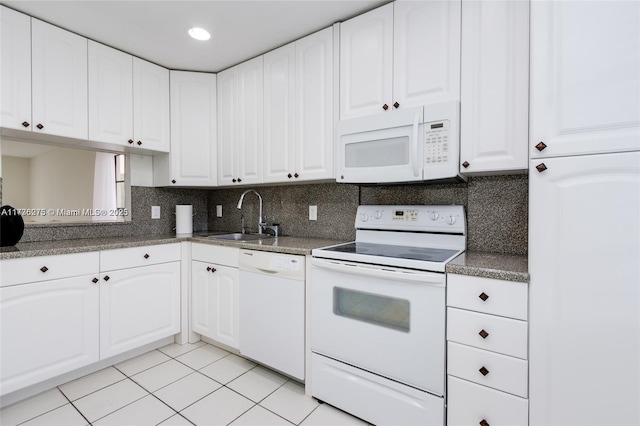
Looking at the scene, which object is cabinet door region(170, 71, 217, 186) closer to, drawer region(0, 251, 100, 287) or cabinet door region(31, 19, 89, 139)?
cabinet door region(31, 19, 89, 139)

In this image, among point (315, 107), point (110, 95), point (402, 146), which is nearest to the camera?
point (402, 146)

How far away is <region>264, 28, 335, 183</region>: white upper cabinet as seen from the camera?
207 cm

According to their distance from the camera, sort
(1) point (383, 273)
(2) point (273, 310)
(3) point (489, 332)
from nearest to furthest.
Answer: (3) point (489, 332), (1) point (383, 273), (2) point (273, 310)

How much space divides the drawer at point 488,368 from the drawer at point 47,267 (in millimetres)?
2156

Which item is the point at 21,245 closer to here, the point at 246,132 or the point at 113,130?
the point at 113,130

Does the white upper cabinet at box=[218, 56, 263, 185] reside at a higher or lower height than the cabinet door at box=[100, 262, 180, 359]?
higher

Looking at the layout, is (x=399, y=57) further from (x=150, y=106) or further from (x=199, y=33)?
(x=150, y=106)

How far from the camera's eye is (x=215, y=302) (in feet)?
7.64

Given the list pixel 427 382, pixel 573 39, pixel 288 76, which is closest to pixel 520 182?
pixel 573 39

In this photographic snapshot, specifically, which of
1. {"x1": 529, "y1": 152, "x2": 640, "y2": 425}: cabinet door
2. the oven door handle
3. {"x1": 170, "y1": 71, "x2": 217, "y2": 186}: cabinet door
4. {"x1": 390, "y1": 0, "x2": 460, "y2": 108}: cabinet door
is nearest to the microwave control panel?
{"x1": 390, "y1": 0, "x2": 460, "y2": 108}: cabinet door

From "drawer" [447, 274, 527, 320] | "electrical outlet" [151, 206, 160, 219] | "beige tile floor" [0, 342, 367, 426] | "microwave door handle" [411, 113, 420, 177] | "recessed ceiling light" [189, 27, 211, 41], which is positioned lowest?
"beige tile floor" [0, 342, 367, 426]

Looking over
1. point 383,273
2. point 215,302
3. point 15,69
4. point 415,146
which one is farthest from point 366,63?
point 15,69

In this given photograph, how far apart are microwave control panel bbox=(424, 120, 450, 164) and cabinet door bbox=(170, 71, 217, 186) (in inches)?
75.5

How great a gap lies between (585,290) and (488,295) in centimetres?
32
